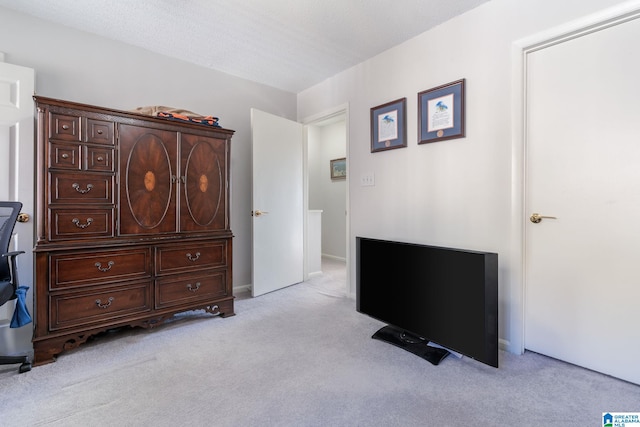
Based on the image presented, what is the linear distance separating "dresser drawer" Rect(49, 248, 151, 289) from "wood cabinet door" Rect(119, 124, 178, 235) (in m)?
0.18

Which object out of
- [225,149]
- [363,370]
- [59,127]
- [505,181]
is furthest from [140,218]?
[505,181]

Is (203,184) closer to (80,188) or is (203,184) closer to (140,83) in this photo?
(80,188)

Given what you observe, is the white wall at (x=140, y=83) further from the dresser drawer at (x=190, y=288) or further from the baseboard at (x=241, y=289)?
the dresser drawer at (x=190, y=288)

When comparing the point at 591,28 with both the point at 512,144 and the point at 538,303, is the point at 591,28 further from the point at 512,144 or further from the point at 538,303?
the point at 538,303

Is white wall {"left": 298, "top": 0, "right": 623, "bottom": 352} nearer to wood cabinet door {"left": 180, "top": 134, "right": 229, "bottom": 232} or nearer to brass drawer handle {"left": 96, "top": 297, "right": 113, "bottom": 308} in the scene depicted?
wood cabinet door {"left": 180, "top": 134, "right": 229, "bottom": 232}

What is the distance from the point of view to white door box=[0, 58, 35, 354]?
2.08 m

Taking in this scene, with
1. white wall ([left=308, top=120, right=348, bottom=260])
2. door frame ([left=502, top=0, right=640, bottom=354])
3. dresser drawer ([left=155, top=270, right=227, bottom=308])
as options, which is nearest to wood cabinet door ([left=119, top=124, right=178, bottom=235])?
dresser drawer ([left=155, top=270, right=227, bottom=308])

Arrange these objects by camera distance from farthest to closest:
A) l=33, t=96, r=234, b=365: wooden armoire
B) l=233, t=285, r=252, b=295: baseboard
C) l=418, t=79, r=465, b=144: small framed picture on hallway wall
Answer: l=233, t=285, r=252, b=295: baseboard
l=418, t=79, r=465, b=144: small framed picture on hallway wall
l=33, t=96, r=234, b=365: wooden armoire

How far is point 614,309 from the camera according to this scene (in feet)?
5.52

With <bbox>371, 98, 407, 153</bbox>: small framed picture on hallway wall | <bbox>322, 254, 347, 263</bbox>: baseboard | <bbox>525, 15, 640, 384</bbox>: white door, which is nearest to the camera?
<bbox>525, 15, 640, 384</bbox>: white door

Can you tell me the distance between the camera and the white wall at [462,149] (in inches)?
78.6

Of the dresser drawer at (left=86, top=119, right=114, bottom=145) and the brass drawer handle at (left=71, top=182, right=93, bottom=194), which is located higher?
the dresser drawer at (left=86, top=119, right=114, bottom=145)

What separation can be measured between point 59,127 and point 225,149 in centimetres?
113

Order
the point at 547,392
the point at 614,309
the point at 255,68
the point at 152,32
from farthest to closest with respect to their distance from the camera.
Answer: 1. the point at 255,68
2. the point at 152,32
3. the point at 614,309
4. the point at 547,392
